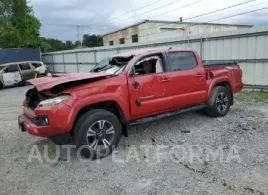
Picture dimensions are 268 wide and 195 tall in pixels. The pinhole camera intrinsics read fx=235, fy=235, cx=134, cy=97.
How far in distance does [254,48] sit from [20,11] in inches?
856

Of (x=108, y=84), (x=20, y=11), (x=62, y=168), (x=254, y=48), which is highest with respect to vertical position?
(x=20, y=11)

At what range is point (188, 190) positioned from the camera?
9.27 ft

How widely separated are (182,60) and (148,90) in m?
1.19

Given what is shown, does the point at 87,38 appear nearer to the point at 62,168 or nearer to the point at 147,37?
the point at 147,37

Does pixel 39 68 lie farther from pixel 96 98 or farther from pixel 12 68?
pixel 96 98

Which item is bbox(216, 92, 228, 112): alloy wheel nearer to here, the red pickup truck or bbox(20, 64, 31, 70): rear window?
the red pickup truck

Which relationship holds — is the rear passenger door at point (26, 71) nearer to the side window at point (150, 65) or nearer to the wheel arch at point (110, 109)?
the side window at point (150, 65)

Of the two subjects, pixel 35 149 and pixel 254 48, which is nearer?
pixel 35 149

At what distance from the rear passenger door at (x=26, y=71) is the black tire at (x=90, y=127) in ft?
42.7

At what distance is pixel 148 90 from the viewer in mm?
4172

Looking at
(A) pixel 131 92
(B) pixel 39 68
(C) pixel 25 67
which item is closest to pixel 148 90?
(A) pixel 131 92

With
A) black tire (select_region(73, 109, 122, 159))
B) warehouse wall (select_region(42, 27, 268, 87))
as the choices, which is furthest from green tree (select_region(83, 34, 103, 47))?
black tire (select_region(73, 109, 122, 159))

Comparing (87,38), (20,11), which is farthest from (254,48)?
(87,38)

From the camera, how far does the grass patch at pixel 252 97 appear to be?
7.25 meters
